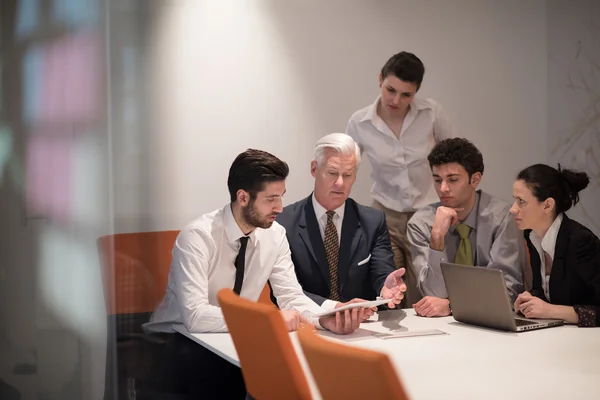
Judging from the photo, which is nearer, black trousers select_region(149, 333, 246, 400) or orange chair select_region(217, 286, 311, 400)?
orange chair select_region(217, 286, 311, 400)

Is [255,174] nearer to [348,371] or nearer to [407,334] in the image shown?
[407,334]

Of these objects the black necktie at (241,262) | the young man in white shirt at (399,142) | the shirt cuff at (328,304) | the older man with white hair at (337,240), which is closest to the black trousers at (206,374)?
the black necktie at (241,262)

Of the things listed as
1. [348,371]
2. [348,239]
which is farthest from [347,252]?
[348,371]

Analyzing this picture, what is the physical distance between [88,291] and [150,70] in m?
1.38

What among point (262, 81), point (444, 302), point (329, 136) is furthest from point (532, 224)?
point (262, 81)

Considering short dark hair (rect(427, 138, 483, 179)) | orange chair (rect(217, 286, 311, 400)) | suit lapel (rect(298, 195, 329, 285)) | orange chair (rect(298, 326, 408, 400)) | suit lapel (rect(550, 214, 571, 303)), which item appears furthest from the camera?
short dark hair (rect(427, 138, 483, 179))

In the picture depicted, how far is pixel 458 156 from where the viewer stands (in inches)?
199

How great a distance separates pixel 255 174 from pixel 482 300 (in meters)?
1.39

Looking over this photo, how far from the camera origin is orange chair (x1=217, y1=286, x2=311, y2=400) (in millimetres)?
2684

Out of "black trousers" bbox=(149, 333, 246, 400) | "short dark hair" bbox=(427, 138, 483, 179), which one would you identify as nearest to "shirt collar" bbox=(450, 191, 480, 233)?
"short dark hair" bbox=(427, 138, 483, 179)

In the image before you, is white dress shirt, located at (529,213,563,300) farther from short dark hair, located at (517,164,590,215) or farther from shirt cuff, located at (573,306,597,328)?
shirt cuff, located at (573,306,597,328)

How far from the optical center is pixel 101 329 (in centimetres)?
479

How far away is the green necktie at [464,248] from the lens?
15.7 ft

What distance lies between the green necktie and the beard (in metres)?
1.25
